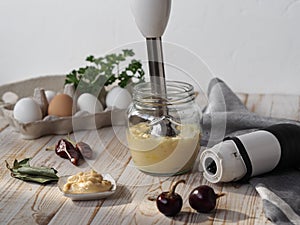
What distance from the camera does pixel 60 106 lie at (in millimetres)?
1927

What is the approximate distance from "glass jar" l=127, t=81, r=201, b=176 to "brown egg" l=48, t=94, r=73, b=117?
1.26 feet

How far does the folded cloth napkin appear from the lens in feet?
4.37

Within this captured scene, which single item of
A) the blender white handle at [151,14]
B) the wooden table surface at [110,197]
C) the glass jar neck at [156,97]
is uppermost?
the blender white handle at [151,14]

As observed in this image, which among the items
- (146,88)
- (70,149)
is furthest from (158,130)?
(70,149)

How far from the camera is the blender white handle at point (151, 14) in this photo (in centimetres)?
145

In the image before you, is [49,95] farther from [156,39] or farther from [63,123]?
[156,39]

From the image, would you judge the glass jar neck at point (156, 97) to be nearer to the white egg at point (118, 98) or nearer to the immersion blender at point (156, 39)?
the immersion blender at point (156, 39)

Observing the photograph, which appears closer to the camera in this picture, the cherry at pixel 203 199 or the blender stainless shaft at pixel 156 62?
the cherry at pixel 203 199

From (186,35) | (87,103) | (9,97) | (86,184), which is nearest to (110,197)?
(86,184)

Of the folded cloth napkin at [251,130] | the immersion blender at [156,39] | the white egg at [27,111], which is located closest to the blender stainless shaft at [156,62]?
the immersion blender at [156,39]

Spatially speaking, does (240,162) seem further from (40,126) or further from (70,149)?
(40,126)

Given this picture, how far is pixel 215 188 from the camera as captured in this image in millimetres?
1495

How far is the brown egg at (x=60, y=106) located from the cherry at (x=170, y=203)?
66 cm

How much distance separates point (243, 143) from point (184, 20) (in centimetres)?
99
